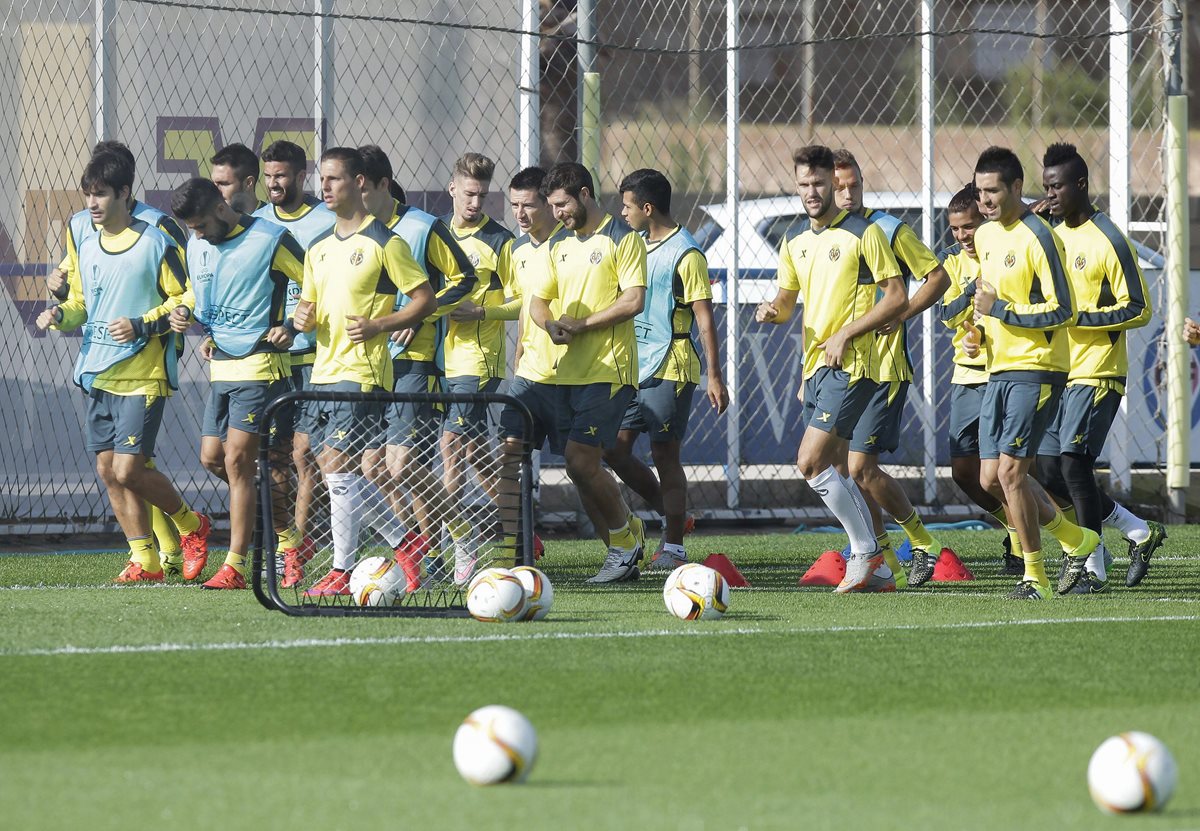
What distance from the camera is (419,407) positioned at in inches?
352

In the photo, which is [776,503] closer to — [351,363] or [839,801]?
[351,363]

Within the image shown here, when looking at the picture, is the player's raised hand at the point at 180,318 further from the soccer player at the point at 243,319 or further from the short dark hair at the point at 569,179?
the short dark hair at the point at 569,179

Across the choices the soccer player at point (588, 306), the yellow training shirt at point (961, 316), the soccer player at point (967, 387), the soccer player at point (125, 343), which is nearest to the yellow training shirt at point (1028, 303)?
the yellow training shirt at point (961, 316)

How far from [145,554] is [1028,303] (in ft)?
15.0

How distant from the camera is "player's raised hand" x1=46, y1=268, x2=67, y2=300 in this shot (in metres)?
9.81

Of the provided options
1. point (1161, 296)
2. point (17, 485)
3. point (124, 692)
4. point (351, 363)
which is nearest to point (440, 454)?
point (351, 363)

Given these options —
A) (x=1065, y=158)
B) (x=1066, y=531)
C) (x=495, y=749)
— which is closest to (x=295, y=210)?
(x=1065, y=158)

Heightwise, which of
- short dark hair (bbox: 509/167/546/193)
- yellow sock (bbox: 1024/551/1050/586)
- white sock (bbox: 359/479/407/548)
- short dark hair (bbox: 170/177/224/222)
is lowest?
yellow sock (bbox: 1024/551/1050/586)

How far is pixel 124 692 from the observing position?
5598 mm

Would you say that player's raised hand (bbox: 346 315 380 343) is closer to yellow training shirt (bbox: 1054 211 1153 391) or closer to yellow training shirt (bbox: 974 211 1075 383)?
yellow training shirt (bbox: 974 211 1075 383)

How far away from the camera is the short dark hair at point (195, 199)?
910 centimetres

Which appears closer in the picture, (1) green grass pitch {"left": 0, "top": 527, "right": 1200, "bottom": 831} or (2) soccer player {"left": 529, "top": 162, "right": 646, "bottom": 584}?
(1) green grass pitch {"left": 0, "top": 527, "right": 1200, "bottom": 831}

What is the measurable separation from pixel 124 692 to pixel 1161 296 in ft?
33.2

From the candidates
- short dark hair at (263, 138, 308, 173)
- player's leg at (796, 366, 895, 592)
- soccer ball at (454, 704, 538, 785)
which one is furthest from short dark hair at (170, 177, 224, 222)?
soccer ball at (454, 704, 538, 785)
